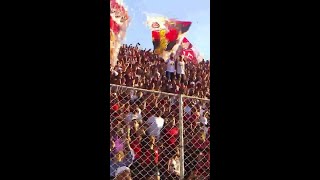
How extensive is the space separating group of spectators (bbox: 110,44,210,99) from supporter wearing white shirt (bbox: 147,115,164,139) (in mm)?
1258

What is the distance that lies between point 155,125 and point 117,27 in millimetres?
2075

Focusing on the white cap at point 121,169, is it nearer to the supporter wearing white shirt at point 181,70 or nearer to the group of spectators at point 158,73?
the group of spectators at point 158,73

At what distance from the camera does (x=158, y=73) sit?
23.2 ft

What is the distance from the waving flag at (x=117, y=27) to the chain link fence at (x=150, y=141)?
66.0 inches

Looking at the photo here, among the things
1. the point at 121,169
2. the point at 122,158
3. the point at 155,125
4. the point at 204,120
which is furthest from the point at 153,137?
the point at 204,120


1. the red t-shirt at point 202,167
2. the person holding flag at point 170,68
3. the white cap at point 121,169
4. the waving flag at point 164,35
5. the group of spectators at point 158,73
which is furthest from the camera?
the waving flag at point 164,35

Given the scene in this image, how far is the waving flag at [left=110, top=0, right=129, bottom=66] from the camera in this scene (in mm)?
6766

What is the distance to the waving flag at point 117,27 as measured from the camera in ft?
22.2

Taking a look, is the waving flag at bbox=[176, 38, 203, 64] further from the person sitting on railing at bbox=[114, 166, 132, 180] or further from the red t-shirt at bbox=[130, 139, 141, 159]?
the person sitting on railing at bbox=[114, 166, 132, 180]

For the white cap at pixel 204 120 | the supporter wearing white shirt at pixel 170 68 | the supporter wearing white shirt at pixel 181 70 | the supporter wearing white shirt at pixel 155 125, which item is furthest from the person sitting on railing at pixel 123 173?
the supporter wearing white shirt at pixel 181 70
